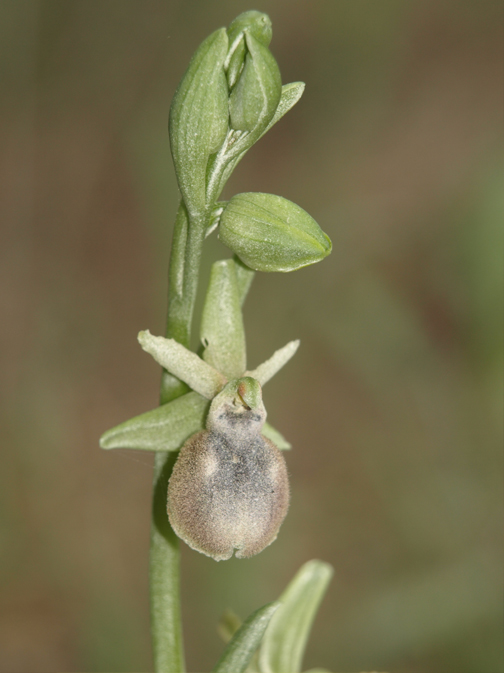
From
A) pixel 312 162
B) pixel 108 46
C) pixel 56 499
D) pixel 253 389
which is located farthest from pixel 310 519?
pixel 108 46

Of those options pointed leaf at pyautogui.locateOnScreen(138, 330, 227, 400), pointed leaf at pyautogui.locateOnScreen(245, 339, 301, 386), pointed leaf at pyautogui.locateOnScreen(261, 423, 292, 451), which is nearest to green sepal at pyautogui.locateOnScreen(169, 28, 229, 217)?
pointed leaf at pyautogui.locateOnScreen(138, 330, 227, 400)

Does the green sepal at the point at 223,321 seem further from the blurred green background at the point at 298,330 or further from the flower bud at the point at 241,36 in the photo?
the blurred green background at the point at 298,330

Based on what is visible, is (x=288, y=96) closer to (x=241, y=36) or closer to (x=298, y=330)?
(x=241, y=36)

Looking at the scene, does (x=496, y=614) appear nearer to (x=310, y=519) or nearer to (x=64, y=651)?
(x=310, y=519)

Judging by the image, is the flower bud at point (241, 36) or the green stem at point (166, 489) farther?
the green stem at point (166, 489)

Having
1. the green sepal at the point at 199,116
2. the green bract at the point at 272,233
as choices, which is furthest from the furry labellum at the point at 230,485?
the green sepal at the point at 199,116

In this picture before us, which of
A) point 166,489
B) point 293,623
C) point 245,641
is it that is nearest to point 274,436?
point 166,489
